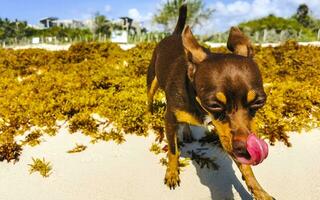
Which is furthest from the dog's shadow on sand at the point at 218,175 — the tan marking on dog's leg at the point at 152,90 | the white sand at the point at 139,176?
the tan marking on dog's leg at the point at 152,90

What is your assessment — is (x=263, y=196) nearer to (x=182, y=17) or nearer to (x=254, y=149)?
(x=254, y=149)

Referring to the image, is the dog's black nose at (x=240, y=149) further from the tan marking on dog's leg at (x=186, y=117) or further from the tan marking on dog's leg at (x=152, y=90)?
the tan marking on dog's leg at (x=152, y=90)

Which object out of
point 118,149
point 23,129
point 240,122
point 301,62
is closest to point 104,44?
point 301,62

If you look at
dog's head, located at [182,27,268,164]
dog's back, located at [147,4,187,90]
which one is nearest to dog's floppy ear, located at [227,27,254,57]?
dog's head, located at [182,27,268,164]

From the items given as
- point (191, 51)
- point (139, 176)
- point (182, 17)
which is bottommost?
point (139, 176)

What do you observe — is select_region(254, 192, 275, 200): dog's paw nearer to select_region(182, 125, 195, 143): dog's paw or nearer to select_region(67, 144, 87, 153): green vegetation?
select_region(182, 125, 195, 143): dog's paw

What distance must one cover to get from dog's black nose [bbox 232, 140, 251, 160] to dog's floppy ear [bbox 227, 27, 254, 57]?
3.62ft

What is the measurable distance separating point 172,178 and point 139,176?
45 centimetres

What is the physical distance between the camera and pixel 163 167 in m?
4.69

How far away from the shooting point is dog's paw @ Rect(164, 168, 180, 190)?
424 centimetres

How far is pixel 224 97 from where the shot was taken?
2.79 metres

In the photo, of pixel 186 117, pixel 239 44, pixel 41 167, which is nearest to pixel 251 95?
pixel 239 44

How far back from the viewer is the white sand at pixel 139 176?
4.13m

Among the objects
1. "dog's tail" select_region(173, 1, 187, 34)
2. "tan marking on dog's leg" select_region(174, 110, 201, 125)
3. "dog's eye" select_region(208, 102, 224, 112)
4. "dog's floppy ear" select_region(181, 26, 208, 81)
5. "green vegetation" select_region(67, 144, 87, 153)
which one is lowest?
"green vegetation" select_region(67, 144, 87, 153)
